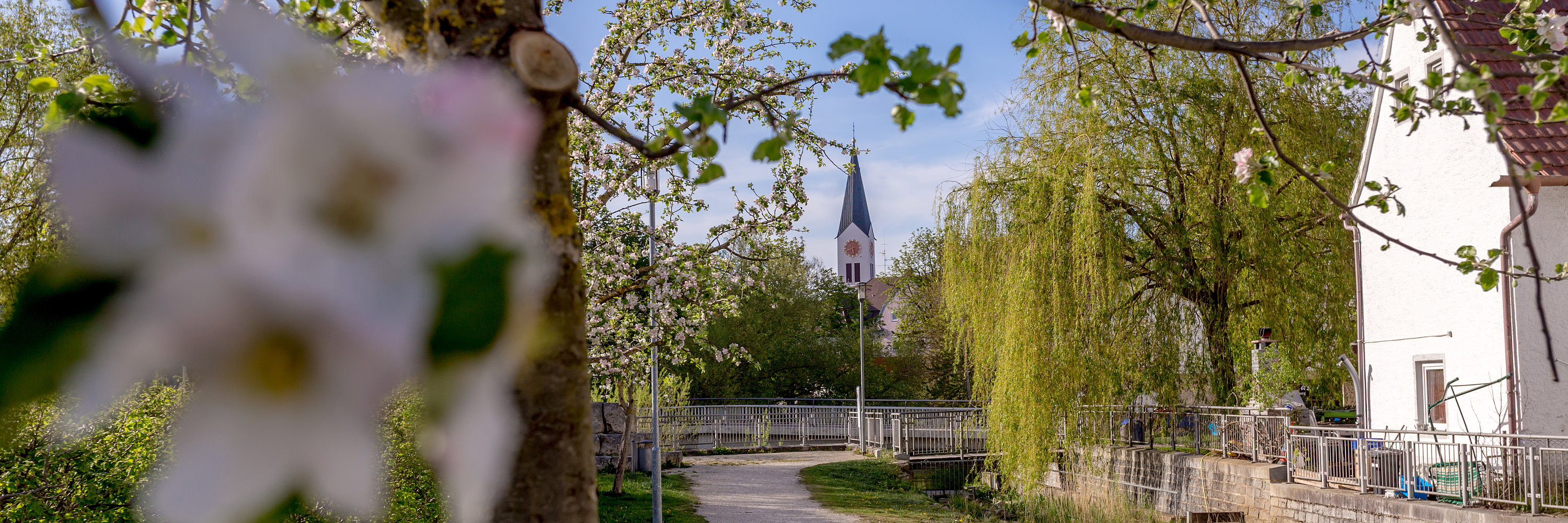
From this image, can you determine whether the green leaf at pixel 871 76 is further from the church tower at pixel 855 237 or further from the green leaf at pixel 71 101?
the church tower at pixel 855 237

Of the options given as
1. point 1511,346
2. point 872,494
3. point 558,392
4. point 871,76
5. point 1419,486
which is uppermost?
point 871,76

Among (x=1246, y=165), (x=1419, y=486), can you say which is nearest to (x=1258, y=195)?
(x=1246, y=165)

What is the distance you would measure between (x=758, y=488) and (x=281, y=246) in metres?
18.4

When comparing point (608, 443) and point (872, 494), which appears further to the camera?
point (608, 443)

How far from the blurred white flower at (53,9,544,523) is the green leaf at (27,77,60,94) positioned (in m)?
0.53

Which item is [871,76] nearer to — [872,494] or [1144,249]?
[1144,249]

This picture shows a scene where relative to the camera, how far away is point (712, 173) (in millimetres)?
1196

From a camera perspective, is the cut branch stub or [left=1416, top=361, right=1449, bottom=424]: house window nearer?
the cut branch stub

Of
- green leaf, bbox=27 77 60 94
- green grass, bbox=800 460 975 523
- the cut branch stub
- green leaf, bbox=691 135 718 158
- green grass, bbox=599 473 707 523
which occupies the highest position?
green leaf, bbox=691 135 718 158

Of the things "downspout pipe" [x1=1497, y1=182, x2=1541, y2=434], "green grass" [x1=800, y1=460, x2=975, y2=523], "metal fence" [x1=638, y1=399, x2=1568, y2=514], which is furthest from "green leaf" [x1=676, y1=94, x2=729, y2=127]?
"green grass" [x1=800, y1=460, x2=975, y2=523]

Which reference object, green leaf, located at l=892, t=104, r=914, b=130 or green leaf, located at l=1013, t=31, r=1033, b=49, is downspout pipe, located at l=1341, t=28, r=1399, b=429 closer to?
green leaf, located at l=1013, t=31, r=1033, b=49

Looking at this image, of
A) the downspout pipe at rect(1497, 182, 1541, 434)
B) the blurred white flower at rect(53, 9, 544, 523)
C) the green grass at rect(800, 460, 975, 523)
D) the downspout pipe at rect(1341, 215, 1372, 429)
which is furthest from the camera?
the green grass at rect(800, 460, 975, 523)

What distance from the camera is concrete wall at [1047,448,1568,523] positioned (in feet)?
35.5

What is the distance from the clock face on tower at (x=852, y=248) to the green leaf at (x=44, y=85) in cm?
8713
